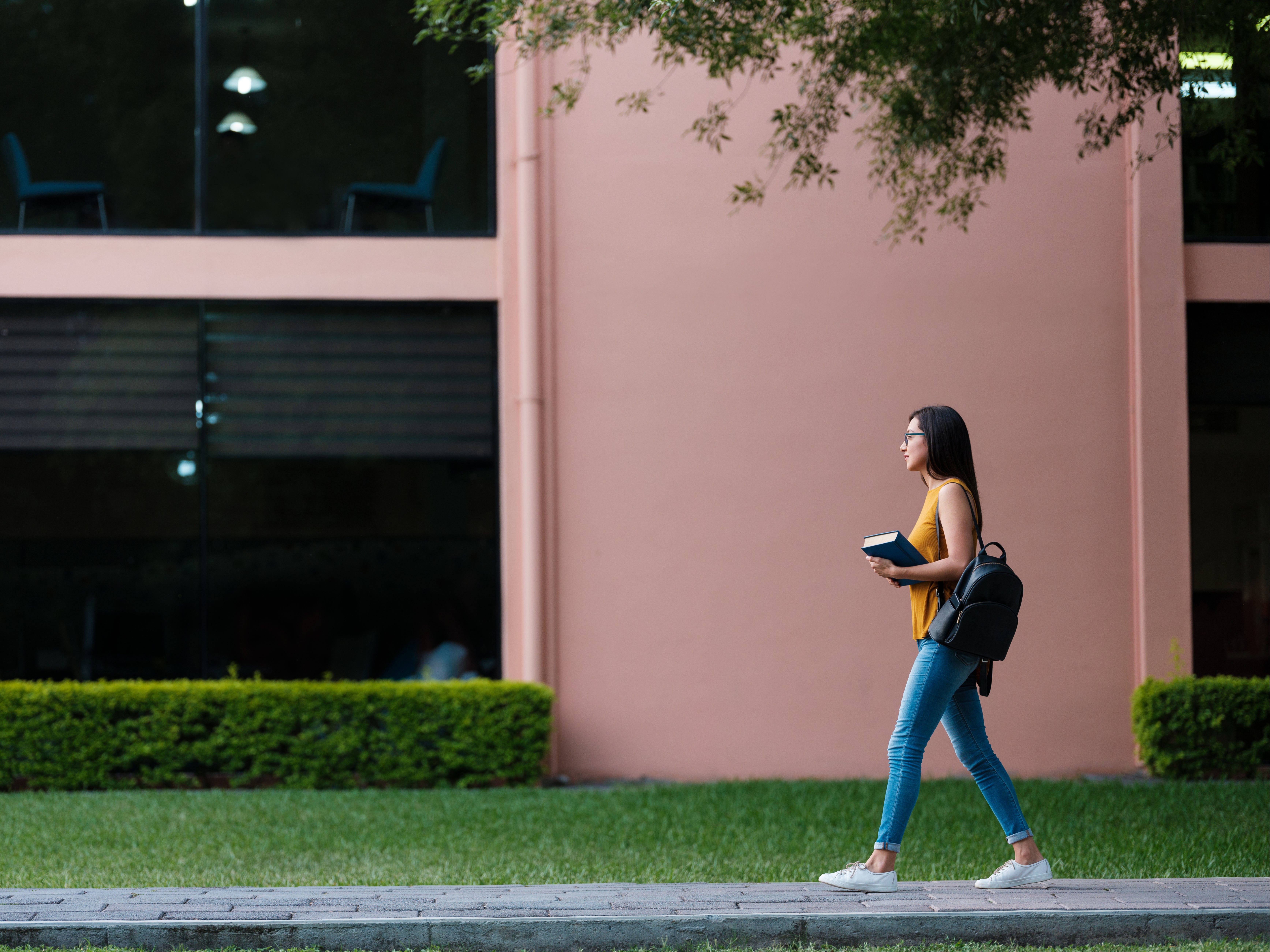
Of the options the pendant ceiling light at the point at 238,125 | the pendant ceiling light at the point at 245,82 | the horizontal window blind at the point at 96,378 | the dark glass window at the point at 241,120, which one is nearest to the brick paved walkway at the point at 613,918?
the horizontal window blind at the point at 96,378

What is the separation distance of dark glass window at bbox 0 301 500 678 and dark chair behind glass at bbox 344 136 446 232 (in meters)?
0.79

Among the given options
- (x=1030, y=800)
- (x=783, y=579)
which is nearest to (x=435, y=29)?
(x=783, y=579)

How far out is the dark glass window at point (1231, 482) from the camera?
945 cm

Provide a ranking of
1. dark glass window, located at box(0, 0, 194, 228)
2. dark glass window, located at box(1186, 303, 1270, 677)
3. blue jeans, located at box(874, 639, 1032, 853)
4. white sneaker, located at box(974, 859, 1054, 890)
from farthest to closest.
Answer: dark glass window, located at box(1186, 303, 1270, 677) < dark glass window, located at box(0, 0, 194, 228) < white sneaker, located at box(974, 859, 1054, 890) < blue jeans, located at box(874, 639, 1032, 853)

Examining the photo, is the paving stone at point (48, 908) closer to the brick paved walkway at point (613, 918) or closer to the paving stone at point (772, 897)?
the brick paved walkway at point (613, 918)

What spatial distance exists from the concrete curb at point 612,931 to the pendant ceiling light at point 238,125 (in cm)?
Result: 659

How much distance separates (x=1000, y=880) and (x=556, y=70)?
6698 mm

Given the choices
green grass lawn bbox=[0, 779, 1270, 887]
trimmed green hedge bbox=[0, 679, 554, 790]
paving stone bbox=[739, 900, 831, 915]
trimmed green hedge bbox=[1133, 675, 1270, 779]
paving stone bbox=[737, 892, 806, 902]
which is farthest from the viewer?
trimmed green hedge bbox=[1133, 675, 1270, 779]

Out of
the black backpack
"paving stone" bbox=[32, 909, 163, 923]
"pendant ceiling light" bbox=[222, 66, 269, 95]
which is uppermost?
"pendant ceiling light" bbox=[222, 66, 269, 95]

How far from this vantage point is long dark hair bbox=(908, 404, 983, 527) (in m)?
4.79

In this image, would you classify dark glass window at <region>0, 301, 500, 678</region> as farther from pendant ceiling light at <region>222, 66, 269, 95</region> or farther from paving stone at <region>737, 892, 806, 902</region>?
paving stone at <region>737, 892, 806, 902</region>

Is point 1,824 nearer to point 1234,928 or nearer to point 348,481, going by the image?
point 348,481

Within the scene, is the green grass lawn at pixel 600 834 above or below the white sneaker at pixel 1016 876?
below

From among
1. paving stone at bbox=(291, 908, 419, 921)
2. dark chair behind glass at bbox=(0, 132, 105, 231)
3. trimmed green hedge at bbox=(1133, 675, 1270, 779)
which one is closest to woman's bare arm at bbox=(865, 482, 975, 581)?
paving stone at bbox=(291, 908, 419, 921)
